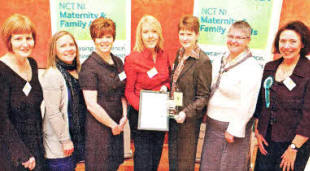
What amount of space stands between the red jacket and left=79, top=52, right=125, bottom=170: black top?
0.27 feet

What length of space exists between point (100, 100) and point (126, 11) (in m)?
1.38

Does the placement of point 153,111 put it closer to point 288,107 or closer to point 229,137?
point 229,137

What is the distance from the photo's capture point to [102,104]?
2.09m

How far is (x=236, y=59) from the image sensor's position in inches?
79.4

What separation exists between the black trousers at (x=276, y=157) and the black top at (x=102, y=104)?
1.41m

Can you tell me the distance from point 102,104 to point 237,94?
1219 mm

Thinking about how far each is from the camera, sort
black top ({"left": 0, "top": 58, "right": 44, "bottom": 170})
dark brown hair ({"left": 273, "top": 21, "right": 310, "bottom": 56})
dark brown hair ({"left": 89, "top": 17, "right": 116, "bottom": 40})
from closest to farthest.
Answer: black top ({"left": 0, "top": 58, "right": 44, "bottom": 170}), dark brown hair ({"left": 273, "top": 21, "right": 310, "bottom": 56}), dark brown hair ({"left": 89, "top": 17, "right": 116, "bottom": 40})

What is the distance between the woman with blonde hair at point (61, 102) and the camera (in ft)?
6.01

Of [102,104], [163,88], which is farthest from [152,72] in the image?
[102,104]

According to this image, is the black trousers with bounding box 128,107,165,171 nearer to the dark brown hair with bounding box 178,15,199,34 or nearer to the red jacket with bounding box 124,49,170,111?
the red jacket with bounding box 124,49,170,111

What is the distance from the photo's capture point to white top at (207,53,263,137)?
76.7 inches

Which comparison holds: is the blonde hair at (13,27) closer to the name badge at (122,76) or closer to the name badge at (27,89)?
the name badge at (27,89)

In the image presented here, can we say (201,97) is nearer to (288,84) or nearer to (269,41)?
(288,84)

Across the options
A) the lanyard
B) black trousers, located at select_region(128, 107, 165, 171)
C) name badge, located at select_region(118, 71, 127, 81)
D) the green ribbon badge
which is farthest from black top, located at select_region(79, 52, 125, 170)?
the green ribbon badge
